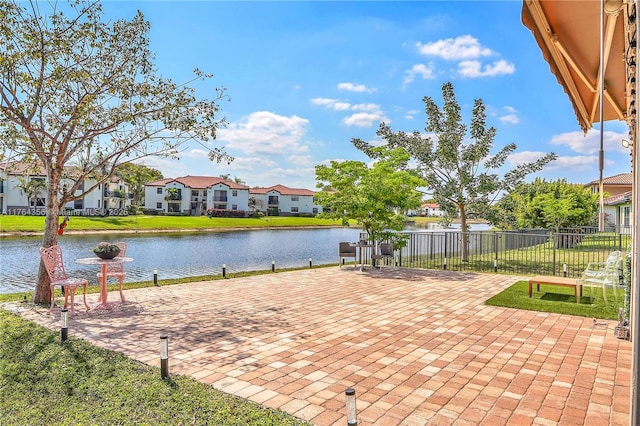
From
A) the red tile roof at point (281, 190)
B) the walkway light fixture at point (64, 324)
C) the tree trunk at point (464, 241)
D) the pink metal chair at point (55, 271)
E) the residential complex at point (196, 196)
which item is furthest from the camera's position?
the red tile roof at point (281, 190)

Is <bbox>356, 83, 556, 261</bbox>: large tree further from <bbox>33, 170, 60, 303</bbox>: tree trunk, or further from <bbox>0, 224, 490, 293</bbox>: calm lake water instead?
<bbox>33, 170, 60, 303</bbox>: tree trunk

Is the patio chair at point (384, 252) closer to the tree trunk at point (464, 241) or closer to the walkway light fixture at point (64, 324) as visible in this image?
the tree trunk at point (464, 241)

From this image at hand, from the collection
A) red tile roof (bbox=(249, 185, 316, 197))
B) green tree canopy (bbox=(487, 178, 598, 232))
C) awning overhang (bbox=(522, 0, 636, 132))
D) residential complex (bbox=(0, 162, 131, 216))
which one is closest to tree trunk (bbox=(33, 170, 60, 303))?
awning overhang (bbox=(522, 0, 636, 132))

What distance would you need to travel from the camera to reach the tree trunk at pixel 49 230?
776 centimetres

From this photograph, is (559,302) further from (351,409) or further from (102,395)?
(102,395)

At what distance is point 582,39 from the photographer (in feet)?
11.3

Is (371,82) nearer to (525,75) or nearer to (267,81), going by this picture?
(267,81)

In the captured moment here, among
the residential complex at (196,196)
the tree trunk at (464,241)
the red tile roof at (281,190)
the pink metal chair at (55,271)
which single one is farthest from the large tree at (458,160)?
the red tile roof at (281,190)

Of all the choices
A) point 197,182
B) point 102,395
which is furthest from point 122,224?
point 102,395

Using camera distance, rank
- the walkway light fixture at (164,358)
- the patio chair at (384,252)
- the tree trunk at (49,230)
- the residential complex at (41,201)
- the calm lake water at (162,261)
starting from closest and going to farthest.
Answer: the walkway light fixture at (164,358) → the tree trunk at (49,230) → the patio chair at (384,252) → the calm lake water at (162,261) → the residential complex at (41,201)

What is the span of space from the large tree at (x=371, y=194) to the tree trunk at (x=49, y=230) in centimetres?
780

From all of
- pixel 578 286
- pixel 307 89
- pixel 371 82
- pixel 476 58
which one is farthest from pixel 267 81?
pixel 578 286

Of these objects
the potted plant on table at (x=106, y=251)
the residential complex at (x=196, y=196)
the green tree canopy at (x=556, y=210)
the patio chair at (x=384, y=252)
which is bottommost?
the patio chair at (x=384, y=252)

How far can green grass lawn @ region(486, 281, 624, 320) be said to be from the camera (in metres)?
Result: 7.23
